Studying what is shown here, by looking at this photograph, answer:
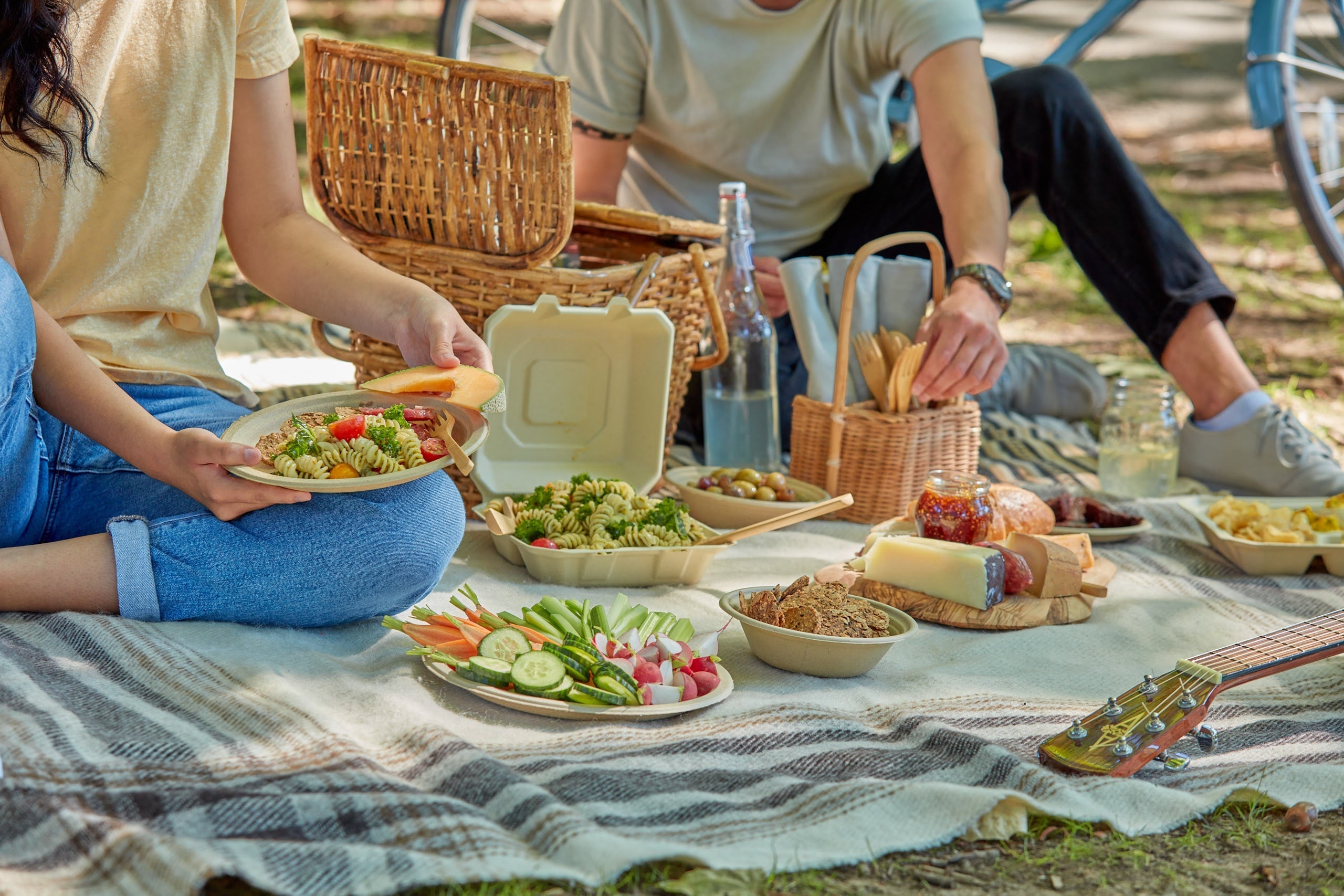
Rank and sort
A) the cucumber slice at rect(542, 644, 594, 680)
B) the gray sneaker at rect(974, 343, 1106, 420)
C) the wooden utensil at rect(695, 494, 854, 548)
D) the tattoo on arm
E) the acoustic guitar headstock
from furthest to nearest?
the gray sneaker at rect(974, 343, 1106, 420), the tattoo on arm, the wooden utensil at rect(695, 494, 854, 548), the cucumber slice at rect(542, 644, 594, 680), the acoustic guitar headstock

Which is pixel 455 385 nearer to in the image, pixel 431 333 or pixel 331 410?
pixel 431 333

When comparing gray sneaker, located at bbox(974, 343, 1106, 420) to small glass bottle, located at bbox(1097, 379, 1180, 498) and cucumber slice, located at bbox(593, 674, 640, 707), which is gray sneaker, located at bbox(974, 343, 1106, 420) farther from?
cucumber slice, located at bbox(593, 674, 640, 707)

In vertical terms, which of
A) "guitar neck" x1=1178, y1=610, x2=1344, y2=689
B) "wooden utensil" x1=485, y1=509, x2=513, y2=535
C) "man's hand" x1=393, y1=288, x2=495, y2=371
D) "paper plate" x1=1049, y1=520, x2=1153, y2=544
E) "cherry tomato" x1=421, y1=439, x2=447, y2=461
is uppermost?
"man's hand" x1=393, y1=288, x2=495, y2=371

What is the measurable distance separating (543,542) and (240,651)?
616 mm

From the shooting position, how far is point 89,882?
1224 millimetres

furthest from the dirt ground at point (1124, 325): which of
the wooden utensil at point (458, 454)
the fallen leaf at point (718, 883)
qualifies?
the wooden utensil at point (458, 454)

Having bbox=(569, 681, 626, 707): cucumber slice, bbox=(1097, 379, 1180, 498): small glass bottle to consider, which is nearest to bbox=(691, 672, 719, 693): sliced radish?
bbox=(569, 681, 626, 707): cucumber slice

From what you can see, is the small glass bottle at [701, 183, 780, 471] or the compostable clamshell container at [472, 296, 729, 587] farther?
the small glass bottle at [701, 183, 780, 471]

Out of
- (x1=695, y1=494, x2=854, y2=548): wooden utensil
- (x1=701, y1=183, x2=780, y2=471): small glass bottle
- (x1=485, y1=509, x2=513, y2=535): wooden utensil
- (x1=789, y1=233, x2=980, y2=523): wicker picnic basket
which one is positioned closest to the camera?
(x1=695, y1=494, x2=854, y2=548): wooden utensil

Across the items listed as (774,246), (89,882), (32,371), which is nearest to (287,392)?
(774,246)

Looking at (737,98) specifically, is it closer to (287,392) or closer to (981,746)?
(287,392)

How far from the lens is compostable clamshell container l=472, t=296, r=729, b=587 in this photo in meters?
2.64

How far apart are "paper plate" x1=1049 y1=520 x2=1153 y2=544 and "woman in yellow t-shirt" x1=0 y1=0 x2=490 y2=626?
132 centimetres

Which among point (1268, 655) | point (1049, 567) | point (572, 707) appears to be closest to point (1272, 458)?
point (1049, 567)
